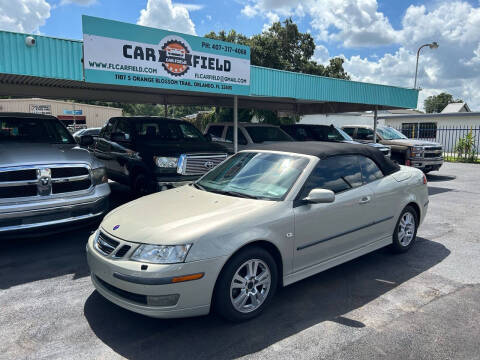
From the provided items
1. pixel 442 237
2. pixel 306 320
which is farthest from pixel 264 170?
pixel 442 237

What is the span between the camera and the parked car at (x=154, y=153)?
283 inches

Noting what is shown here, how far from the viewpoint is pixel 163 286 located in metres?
2.99

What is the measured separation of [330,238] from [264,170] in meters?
1.05

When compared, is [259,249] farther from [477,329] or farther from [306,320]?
[477,329]

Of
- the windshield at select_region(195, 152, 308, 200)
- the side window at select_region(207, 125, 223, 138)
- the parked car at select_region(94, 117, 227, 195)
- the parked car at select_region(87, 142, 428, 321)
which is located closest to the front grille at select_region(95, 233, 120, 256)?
the parked car at select_region(87, 142, 428, 321)

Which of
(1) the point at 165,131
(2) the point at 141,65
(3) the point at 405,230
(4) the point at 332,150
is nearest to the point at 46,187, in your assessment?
(2) the point at 141,65

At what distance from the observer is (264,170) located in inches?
168

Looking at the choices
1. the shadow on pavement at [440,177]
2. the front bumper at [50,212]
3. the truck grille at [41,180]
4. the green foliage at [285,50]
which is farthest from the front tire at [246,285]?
the green foliage at [285,50]

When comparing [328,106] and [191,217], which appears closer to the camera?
[191,217]

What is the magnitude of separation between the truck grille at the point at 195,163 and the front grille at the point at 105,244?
356cm

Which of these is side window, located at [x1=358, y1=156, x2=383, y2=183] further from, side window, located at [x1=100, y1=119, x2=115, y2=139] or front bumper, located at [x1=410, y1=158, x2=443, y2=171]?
front bumper, located at [x1=410, y1=158, x2=443, y2=171]

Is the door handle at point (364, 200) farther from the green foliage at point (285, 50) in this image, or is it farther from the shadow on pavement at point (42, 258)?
the green foliage at point (285, 50)

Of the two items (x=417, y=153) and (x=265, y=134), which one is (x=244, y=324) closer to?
(x=265, y=134)

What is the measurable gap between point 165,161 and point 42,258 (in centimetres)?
284
